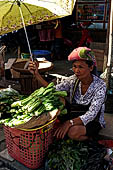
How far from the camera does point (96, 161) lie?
239 centimetres

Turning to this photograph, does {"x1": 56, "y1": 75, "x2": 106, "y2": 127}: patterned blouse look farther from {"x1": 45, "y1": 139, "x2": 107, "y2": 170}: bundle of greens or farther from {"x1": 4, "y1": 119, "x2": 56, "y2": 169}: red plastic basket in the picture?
{"x1": 4, "y1": 119, "x2": 56, "y2": 169}: red plastic basket

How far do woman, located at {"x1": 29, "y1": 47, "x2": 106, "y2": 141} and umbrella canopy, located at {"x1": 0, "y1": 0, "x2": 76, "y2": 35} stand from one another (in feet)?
2.20

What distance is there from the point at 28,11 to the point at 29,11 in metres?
0.02

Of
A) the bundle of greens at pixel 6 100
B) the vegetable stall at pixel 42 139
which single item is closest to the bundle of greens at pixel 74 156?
the vegetable stall at pixel 42 139

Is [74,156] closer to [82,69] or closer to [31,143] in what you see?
[31,143]

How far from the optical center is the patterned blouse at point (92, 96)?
250 cm

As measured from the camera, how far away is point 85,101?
8.95 feet

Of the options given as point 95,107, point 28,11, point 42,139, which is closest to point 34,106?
point 42,139

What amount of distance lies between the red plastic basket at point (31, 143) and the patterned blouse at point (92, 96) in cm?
48

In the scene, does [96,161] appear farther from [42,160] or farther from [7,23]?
[7,23]

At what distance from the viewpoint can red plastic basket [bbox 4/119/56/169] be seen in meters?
2.27

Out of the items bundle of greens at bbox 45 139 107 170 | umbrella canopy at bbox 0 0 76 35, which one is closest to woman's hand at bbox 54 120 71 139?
bundle of greens at bbox 45 139 107 170

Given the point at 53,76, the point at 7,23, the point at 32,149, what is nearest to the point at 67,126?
the point at 32,149

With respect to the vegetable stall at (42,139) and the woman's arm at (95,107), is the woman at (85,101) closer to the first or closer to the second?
the woman's arm at (95,107)
